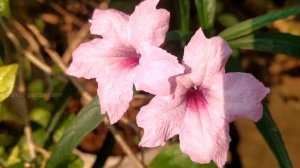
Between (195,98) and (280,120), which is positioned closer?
(195,98)

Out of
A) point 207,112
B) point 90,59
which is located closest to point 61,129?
point 90,59

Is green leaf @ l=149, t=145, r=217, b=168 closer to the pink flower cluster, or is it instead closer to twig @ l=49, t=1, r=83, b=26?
the pink flower cluster

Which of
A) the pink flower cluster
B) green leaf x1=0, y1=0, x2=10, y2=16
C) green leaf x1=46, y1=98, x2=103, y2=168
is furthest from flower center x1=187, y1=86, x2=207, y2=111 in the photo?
green leaf x1=0, y1=0, x2=10, y2=16

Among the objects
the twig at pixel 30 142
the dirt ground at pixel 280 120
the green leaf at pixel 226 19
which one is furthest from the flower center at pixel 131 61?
the dirt ground at pixel 280 120

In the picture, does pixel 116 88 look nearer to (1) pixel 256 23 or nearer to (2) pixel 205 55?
(2) pixel 205 55

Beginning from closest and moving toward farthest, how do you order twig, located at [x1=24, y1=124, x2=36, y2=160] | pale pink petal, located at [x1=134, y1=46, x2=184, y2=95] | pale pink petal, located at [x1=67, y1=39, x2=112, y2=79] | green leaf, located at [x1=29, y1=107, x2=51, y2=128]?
1. pale pink petal, located at [x1=134, y1=46, x2=184, y2=95]
2. pale pink petal, located at [x1=67, y1=39, x2=112, y2=79]
3. twig, located at [x1=24, y1=124, x2=36, y2=160]
4. green leaf, located at [x1=29, y1=107, x2=51, y2=128]

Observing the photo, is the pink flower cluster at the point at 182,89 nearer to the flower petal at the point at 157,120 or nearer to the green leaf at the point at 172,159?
the flower petal at the point at 157,120

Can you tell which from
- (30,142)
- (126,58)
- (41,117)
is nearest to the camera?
(126,58)
